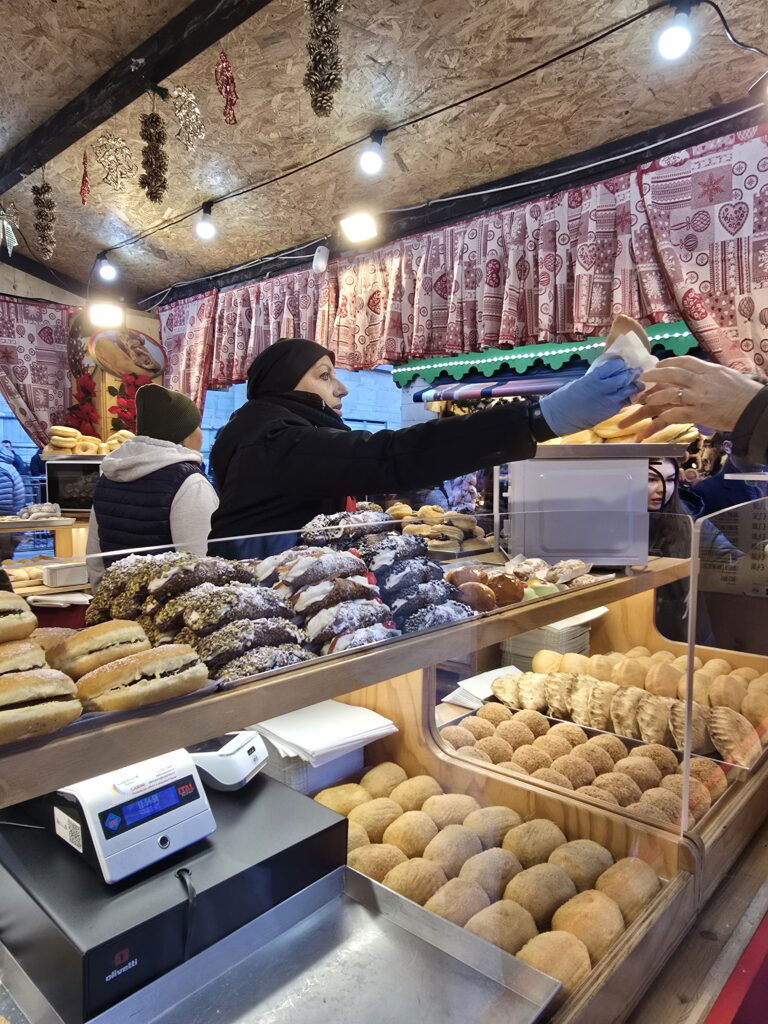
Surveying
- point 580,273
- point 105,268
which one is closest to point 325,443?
point 580,273

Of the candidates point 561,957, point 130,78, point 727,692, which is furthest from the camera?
point 130,78

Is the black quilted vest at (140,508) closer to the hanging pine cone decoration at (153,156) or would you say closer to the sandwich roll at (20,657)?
the sandwich roll at (20,657)

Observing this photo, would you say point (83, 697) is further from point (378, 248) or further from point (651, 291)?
point (378, 248)

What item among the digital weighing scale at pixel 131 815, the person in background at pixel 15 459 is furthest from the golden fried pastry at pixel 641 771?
the person in background at pixel 15 459

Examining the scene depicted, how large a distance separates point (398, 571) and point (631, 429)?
1094 mm

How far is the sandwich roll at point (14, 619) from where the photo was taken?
2.71ft

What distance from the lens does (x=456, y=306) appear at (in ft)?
14.6

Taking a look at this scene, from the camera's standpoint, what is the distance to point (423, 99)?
3877mm

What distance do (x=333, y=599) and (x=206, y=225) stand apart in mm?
4755

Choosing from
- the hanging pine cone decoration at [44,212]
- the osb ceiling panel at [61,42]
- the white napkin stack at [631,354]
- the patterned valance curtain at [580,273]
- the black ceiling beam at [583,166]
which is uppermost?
the osb ceiling panel at [61,42]

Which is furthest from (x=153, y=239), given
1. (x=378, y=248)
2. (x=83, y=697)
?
(x=83, y=697)

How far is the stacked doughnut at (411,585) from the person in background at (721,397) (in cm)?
71

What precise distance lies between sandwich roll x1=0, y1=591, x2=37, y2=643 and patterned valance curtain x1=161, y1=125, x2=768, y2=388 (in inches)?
136

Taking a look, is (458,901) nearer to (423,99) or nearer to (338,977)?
(338,977)
